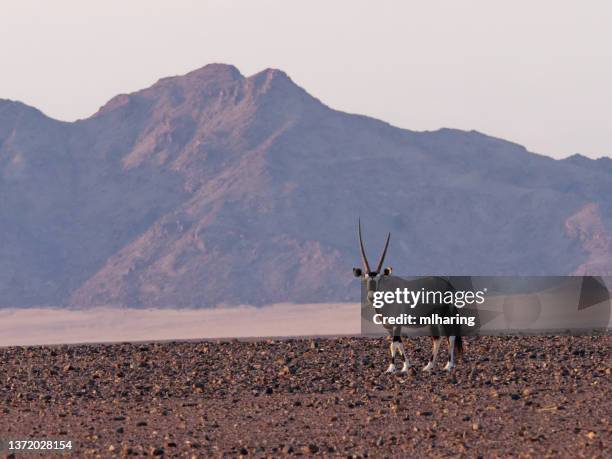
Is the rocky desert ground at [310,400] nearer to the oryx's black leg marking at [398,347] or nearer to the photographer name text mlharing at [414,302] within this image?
the oryx's black leg marking at [398,347]

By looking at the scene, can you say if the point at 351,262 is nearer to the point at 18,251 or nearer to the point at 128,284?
the point at 128,284

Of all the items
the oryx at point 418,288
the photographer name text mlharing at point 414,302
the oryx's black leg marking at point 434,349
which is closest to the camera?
the oryx at point 418,288

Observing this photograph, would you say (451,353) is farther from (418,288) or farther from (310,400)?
(310,400)

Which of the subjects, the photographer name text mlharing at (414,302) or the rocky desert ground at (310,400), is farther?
the photographer name text mlharing at (414,302)

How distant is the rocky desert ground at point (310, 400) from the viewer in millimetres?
16453

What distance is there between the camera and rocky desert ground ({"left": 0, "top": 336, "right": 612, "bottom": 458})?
54.0 ft

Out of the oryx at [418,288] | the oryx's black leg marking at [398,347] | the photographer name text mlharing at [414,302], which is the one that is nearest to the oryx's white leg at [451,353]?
the oryx at [418,288]

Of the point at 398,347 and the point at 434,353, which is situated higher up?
the point at 398,347

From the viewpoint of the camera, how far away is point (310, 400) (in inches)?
834

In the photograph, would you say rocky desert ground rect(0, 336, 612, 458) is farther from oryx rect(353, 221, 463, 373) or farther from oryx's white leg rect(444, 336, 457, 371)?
oryx rect(353, 221, 463, 373)

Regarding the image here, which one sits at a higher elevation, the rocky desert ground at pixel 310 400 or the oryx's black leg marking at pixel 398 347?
the oryx's black leg marking at pixel 398 347

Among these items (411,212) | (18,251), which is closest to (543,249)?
(411,212)

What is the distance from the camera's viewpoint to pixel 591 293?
54.2m

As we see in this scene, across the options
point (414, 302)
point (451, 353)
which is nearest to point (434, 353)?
point (451, 353)
